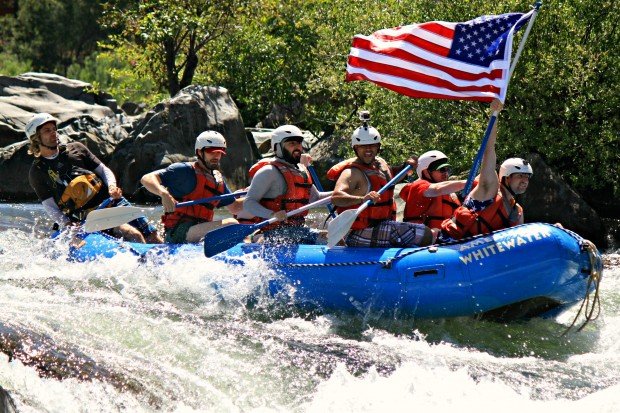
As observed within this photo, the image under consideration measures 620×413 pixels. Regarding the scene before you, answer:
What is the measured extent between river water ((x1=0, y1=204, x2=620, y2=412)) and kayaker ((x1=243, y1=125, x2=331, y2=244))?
46 centimetres

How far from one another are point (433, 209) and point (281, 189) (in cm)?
142

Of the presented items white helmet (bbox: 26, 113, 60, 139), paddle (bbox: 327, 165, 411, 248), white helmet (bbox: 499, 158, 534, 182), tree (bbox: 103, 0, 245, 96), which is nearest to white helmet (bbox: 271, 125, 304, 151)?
paddle (bbox: 327, 165, 411, 248)

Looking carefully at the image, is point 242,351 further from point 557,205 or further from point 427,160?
point 557,205

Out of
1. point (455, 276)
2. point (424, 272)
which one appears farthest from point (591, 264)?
point (424, 272)

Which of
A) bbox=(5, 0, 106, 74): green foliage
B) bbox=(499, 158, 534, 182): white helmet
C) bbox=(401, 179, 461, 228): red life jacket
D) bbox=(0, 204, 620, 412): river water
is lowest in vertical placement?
bbox=(5, 0, 106, 74): green foliage

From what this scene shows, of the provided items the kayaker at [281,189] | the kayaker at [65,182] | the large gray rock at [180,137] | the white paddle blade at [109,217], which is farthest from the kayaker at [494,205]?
the large gray rock at [180,137]

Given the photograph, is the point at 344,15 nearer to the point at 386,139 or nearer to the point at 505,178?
the point at 386,139

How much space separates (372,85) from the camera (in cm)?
1695

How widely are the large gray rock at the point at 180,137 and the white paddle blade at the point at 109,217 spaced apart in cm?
793

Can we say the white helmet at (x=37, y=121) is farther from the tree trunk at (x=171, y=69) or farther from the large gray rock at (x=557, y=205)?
the tree trunk at (x=171, y=69)

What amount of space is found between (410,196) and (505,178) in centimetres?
Answer: 109

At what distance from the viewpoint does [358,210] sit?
8.59 m

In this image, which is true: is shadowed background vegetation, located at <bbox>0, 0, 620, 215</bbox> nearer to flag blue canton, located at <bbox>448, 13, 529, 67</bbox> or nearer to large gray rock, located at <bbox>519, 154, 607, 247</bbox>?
large gray rock, located at <bbox>519, 154, 607, 247</bbox>

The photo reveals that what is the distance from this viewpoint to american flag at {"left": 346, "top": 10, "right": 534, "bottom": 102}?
878cm
